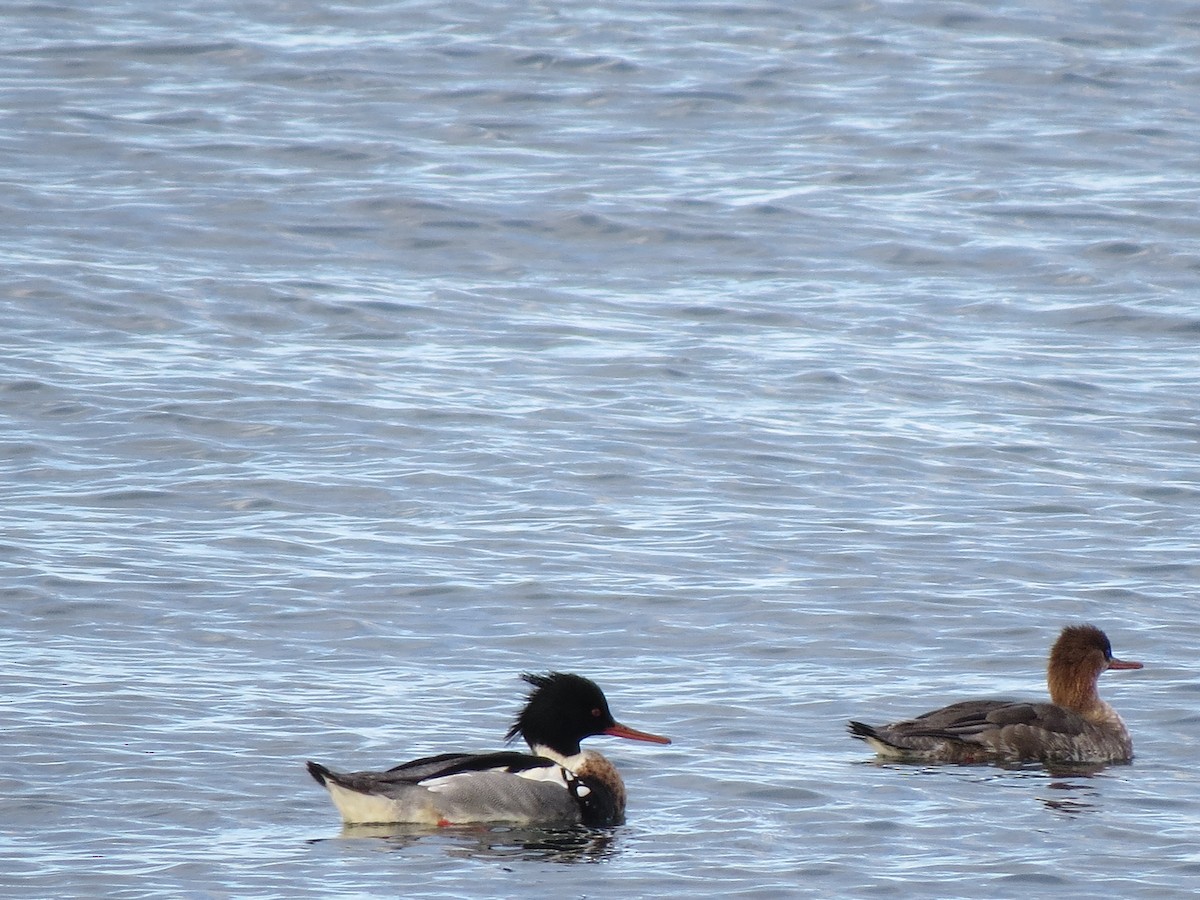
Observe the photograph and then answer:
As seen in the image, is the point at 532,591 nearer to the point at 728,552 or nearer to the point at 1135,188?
the point at 728,552

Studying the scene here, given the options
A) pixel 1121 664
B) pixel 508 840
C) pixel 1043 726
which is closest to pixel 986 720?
pixel 1043 726

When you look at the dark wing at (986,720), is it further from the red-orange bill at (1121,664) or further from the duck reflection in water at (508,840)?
the duck reflection in water at (508,840)

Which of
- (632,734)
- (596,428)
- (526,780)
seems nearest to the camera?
(526,780)

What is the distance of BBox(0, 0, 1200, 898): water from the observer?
9742mm

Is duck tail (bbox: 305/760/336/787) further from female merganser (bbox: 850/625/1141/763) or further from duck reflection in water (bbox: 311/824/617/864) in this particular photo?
female merganser (bbox: 850/625/1141/763)

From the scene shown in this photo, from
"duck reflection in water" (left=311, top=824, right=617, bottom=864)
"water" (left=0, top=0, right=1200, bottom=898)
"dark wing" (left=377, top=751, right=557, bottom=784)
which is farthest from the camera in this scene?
"water" (left=0, top=0, right=1200, bottom=898)

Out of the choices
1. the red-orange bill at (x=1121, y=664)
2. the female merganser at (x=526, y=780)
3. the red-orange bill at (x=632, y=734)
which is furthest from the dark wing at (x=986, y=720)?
the female merganser at (x=526, y=780)

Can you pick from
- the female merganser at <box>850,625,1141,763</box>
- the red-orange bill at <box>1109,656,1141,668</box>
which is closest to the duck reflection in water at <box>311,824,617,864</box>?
the female merganser at <box>850,625,1141,763</box>

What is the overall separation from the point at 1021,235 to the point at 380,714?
14680 mm

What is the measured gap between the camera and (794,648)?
1245 cm

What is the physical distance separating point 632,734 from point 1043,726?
7.70 ft

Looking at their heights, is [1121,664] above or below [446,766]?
below

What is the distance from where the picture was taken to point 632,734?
10.3m

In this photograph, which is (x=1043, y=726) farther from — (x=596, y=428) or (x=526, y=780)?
(x=596, y=428)
